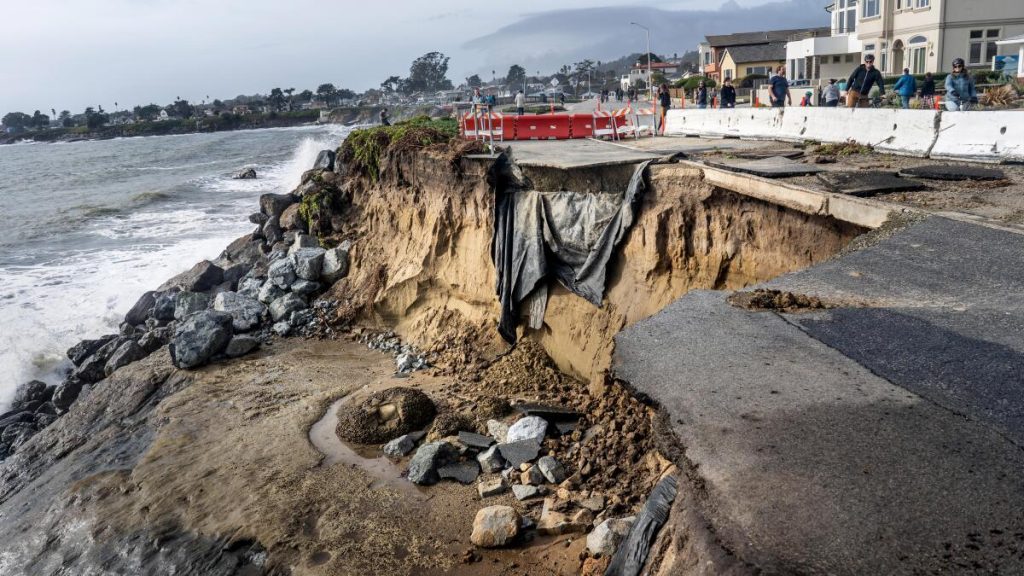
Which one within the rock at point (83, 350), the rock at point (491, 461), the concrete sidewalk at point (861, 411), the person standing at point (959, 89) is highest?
the person standing at point (959, 89)

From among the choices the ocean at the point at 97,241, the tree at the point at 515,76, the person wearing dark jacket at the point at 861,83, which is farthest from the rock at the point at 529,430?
the tree at the point at 515,76

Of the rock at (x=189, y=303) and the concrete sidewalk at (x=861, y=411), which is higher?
the concrete sidewalk at (x=861, y=411)

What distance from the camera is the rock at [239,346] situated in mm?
12625

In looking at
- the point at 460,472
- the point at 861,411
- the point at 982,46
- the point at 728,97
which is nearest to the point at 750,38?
the point at 982,46

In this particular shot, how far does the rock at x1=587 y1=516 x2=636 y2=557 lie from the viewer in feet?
19.2

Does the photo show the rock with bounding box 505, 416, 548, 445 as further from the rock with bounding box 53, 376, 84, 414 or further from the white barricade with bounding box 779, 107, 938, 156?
the rock with bounding box 53, 376, 84, 414

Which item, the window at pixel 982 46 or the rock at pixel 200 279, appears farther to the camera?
the window at pixel 982 46

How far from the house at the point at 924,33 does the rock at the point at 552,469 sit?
34058 millimetres

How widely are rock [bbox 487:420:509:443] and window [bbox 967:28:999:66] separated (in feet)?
121

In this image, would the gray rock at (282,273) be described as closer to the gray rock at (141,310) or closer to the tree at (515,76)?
the gray rock at (141,310)

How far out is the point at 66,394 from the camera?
41.7 ft

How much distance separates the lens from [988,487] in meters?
3.39

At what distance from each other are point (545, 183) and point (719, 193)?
3099 millimetres

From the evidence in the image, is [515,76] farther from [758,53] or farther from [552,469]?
[552,469]
